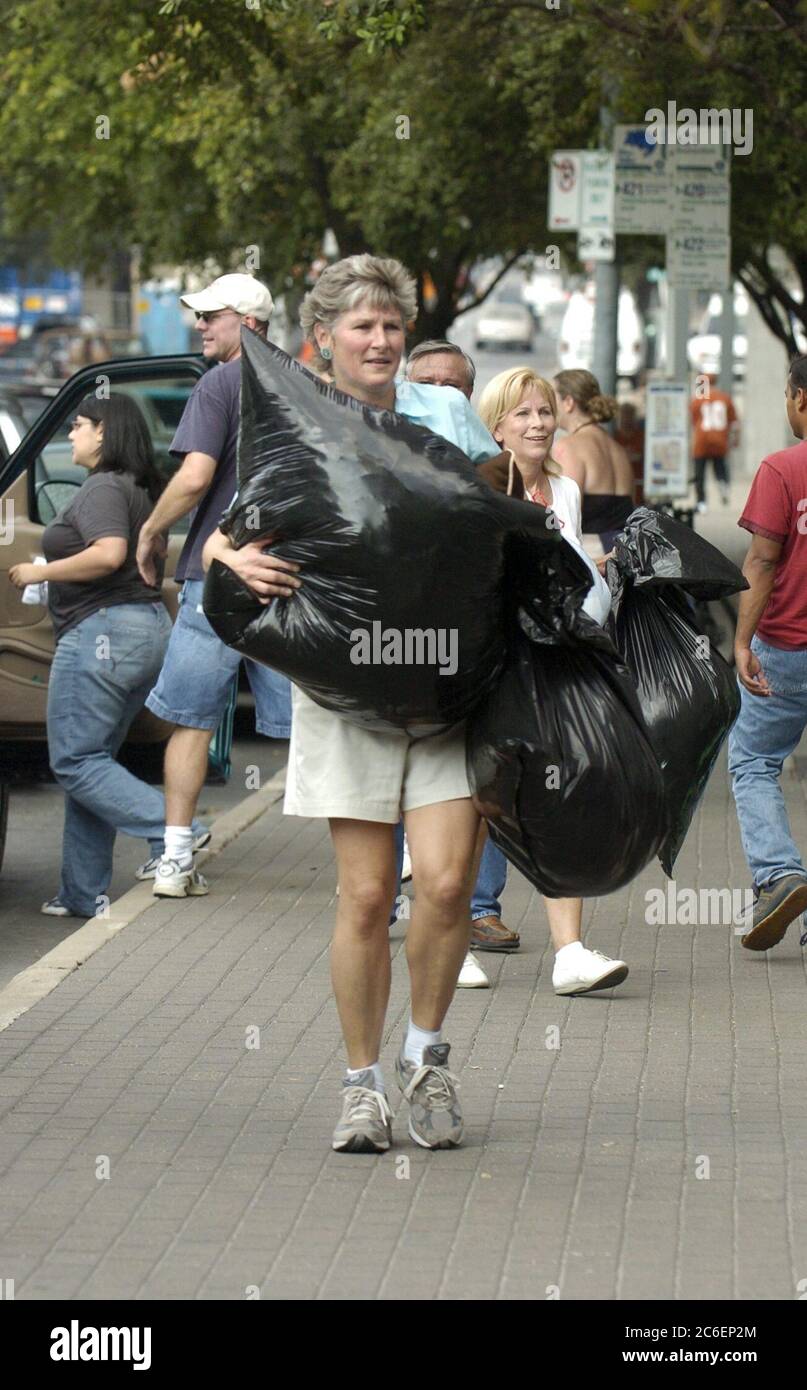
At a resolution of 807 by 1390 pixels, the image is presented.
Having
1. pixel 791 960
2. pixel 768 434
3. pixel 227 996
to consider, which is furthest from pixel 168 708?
pixel 768 434

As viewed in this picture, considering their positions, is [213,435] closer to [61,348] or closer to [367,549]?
[367,549]

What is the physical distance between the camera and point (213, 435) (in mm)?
7613

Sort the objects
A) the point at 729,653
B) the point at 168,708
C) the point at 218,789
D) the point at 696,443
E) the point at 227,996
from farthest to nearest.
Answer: the point at 696,443 → the point at 729,653 → the point at 218,789 → the point at 168,708 → the point at 227,996

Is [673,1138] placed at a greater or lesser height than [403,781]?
lesser

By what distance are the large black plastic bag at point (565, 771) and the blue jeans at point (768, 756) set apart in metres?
2.19

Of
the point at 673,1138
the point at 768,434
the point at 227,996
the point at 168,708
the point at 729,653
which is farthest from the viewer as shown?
the point at 768,434

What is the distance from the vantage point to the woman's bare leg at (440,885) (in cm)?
491

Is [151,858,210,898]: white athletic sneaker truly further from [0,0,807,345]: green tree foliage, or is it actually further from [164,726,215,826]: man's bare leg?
[0,0,807,345]: green tree foliage

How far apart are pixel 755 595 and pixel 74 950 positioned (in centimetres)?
238

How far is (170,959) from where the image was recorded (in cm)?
702

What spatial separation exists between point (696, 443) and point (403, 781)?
91.2 ft

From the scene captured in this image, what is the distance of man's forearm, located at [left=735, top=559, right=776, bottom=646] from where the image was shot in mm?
6996

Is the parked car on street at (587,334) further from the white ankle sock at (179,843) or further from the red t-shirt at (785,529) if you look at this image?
the red t-shirt at (785,529)

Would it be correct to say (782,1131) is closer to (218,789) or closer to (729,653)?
(218,789)
